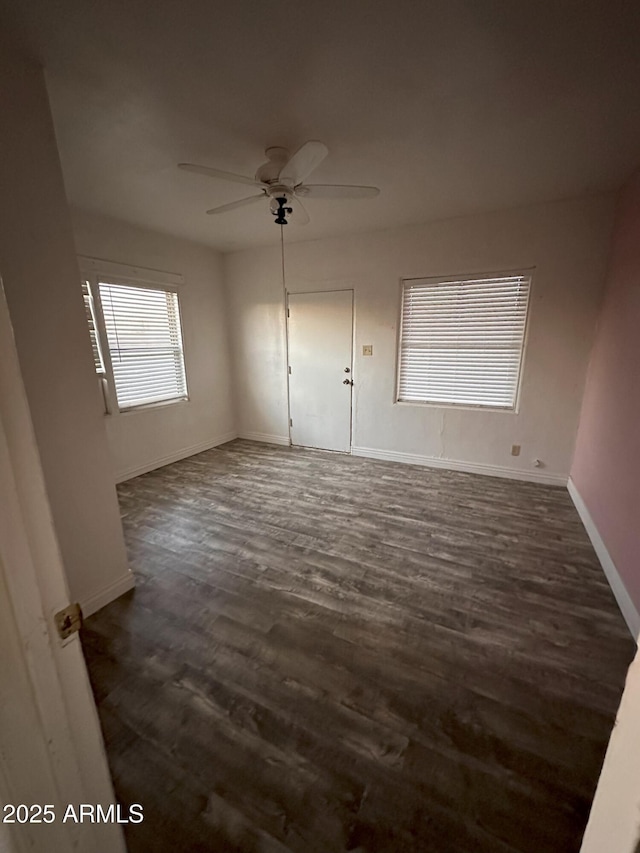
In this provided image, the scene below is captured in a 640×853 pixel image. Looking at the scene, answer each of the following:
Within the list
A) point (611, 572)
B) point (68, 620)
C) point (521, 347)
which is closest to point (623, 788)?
point (68, 620)

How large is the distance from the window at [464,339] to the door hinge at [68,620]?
12.2 ft

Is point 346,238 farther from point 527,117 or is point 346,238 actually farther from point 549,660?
point 549,660

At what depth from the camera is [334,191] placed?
2.14 metres

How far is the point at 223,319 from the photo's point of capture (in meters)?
4.71

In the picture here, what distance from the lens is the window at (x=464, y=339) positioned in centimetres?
338

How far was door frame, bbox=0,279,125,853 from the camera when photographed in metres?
0.49

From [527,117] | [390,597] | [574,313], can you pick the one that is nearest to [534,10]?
[527,117]

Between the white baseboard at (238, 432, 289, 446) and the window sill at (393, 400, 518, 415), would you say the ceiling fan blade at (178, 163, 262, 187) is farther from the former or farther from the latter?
the white baseboard at (238, 432, 289, 446)

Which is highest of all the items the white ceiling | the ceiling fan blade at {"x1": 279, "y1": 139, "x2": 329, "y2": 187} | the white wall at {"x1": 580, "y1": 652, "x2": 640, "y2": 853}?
the white ceiling

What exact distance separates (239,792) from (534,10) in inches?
115

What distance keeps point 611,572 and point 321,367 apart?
3.26 metres

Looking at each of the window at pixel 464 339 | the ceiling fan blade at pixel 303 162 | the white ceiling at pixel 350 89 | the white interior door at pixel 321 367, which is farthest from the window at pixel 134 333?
the window at pixel 464 339

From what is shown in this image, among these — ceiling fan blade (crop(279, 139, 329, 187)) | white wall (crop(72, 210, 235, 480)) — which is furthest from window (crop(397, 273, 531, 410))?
white wall (crop(72, 210, 235, 480))

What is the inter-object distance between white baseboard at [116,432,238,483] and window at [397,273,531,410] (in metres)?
2.55
